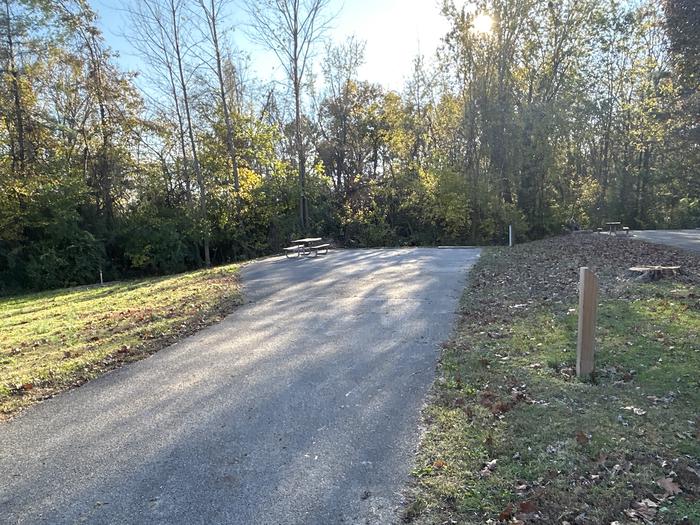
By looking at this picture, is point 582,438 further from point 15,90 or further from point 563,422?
point 15,90

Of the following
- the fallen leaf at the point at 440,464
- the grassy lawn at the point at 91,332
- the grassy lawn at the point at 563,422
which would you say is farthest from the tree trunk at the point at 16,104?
the fallen leaf at the point at 440,464

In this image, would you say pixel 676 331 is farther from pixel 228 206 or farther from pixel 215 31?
pixel 215 31

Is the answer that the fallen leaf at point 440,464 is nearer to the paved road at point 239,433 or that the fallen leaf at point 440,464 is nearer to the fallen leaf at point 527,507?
the paved road at point 239,433

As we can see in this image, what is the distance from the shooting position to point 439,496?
2.62 metres

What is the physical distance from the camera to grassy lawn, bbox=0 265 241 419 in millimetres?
4863

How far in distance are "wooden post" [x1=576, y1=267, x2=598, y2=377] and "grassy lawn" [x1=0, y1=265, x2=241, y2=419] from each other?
15.9 feet

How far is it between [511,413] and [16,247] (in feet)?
62.8

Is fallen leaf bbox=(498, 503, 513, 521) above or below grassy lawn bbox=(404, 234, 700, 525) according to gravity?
below

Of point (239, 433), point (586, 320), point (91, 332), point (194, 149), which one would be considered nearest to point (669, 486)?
point (586, 320)

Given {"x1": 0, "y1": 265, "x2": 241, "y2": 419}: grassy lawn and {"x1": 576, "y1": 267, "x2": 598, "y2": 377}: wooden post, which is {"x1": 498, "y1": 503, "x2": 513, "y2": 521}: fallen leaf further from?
{"x1": 0, "y1": 265, "x2": 241, "y2": 419}: grassy lawn

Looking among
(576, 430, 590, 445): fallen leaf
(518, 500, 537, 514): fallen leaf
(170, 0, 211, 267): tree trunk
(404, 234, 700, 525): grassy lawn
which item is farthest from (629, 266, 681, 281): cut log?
(170, 0, 211, 267): tree trunk

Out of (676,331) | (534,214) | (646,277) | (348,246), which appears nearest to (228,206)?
(348,246)

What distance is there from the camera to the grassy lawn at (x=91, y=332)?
4863mm

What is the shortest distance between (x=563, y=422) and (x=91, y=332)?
653 cm
